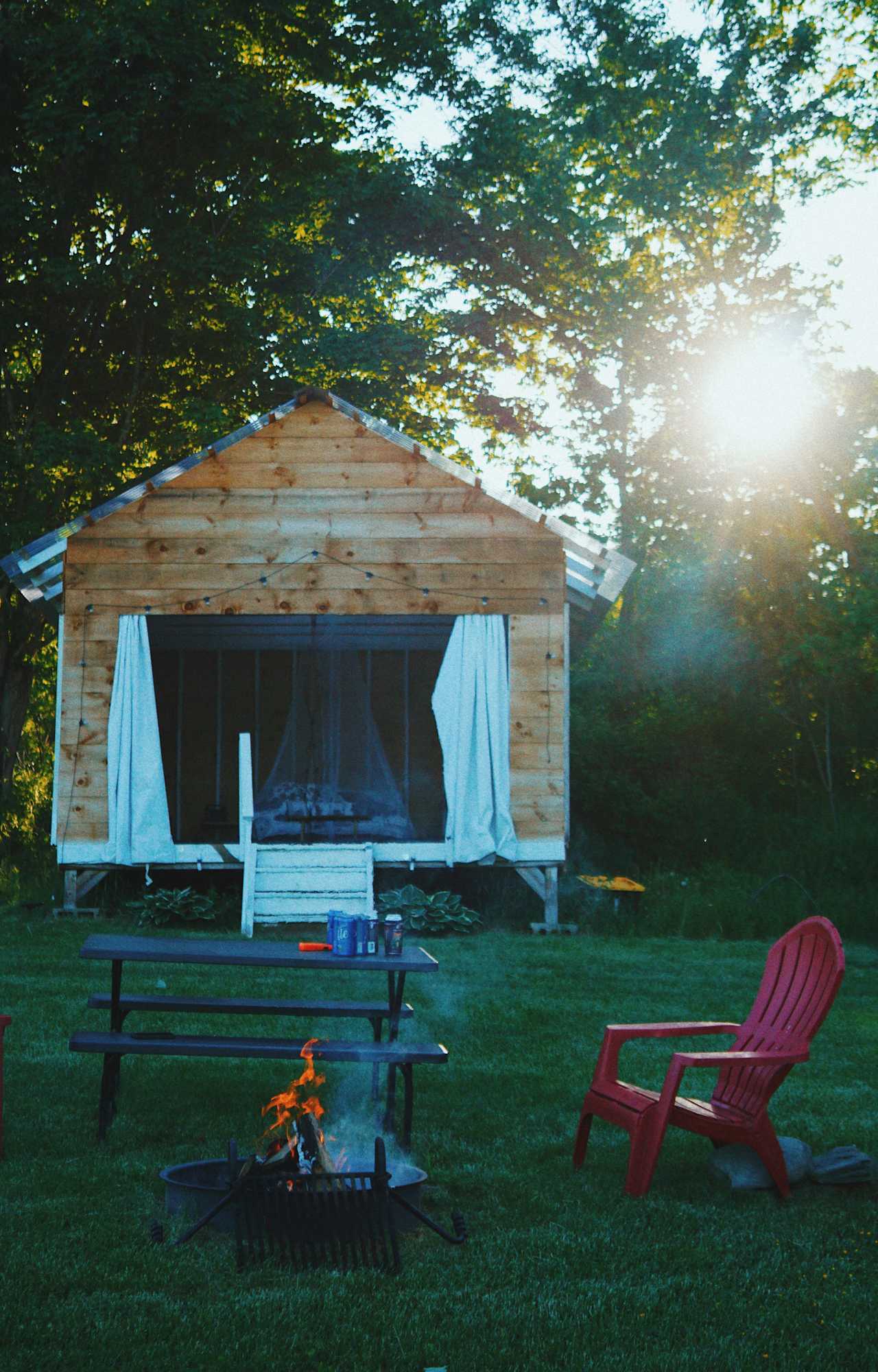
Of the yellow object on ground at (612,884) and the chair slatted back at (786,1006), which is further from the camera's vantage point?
the yellow object on ground at (612,884)

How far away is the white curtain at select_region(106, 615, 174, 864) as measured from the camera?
12.7 metres

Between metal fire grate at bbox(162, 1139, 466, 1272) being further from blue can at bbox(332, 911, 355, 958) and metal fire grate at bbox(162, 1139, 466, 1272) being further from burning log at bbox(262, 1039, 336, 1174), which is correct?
blue can at bbox(332, 911, 355, 958)

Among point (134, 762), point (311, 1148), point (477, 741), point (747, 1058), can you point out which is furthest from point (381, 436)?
point (311, 1148)

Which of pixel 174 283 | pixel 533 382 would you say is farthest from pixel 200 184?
pixel 533 382

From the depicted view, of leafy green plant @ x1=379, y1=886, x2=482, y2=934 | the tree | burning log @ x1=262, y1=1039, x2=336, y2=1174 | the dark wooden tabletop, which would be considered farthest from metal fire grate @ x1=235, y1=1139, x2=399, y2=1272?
the tree

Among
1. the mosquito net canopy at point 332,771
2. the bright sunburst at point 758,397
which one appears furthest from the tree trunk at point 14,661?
the bright sunburst at point 758,397

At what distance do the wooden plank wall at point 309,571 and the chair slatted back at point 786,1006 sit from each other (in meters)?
6.87

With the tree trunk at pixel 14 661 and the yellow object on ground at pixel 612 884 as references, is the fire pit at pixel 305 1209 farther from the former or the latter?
the tree trunk at pixel 14 661

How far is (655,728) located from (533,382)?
990 cm

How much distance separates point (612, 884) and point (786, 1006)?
7.79 metres

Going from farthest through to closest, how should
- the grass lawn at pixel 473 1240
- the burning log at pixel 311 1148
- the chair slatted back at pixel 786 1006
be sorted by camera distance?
the chair slatted back at pixel 786 1006 → the burning log at pixel 311 1148 → the grass lawn at pixel 473 1240

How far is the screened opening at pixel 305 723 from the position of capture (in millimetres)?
14133

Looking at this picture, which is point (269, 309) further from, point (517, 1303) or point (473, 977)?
point (517, 1303)

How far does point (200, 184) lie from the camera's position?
19.0m
